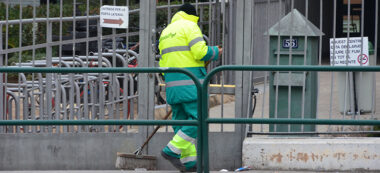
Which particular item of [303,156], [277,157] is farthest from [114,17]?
[303,156]

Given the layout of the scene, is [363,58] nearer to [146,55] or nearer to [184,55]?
[184,55]

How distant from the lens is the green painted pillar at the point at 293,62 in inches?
285

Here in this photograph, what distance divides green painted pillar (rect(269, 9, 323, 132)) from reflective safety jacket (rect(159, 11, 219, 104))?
0.69 metres

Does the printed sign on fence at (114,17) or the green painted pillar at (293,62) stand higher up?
the printed sign on fence at (114,17)

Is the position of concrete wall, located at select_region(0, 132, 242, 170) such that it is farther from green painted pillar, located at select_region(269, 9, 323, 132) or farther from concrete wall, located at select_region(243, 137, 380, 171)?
green painted pillar, located at select_region(269, 9, 323, 132)

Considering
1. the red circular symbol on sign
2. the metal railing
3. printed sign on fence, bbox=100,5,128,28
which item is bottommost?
the metal railing

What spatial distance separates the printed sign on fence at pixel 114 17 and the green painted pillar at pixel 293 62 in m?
1.48

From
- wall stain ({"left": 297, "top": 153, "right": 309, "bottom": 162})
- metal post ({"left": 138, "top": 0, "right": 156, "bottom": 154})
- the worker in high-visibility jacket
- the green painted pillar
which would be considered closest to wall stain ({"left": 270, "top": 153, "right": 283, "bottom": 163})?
wall stain ({"left": 297, "top": 153, "right": 309, "bottom": 162})

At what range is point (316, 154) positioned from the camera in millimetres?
7059

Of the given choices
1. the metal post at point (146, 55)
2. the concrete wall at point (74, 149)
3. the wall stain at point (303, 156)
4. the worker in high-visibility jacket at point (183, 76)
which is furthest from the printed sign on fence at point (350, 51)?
the metal post at point (146, 55)

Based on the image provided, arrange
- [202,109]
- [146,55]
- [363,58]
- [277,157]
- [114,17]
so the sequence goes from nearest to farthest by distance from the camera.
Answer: [202,109]
[277,157]
[114,17]
[146,55]
[363,58]

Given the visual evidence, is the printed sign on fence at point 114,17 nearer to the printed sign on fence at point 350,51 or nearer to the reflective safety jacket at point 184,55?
the reflective safety jacket at point 184,55

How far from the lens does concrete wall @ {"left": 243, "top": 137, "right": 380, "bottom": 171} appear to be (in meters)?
7.04

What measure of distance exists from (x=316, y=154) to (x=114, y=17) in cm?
241
